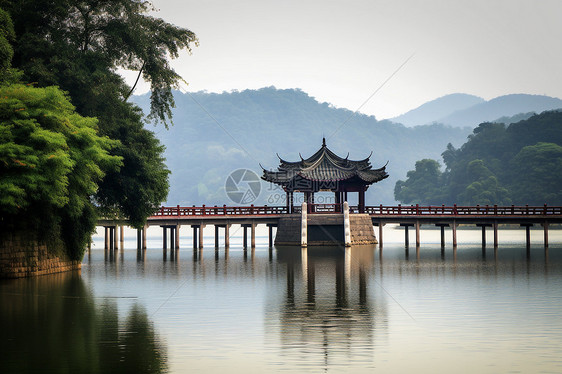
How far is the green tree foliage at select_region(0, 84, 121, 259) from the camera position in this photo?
27.5m

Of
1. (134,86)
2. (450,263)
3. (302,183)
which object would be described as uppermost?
(134,86)

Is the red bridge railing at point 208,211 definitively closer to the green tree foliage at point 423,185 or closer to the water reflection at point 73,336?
the water reflection at point 73,336

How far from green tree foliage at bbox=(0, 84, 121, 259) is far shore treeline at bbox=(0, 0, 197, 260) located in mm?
43

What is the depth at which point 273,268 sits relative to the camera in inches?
1454

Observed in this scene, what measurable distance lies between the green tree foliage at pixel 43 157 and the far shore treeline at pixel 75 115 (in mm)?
43

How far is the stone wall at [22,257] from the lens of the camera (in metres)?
29.6

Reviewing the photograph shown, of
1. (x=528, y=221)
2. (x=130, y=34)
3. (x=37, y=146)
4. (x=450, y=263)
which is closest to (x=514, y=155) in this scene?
(x=528, y=221)

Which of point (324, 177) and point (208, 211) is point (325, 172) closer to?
point (324, 177)

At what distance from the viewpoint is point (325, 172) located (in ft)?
193

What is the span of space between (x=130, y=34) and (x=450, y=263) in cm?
2133

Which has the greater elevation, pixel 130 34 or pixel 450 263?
pixel 130 34

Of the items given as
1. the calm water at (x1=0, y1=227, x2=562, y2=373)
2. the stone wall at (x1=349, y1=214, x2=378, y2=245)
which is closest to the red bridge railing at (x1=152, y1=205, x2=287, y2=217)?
the stone wall at (x1=349, y1=214, x2=378, y2=245)

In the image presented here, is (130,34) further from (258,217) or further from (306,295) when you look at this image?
(258,217)

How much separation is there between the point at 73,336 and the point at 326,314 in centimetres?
713
